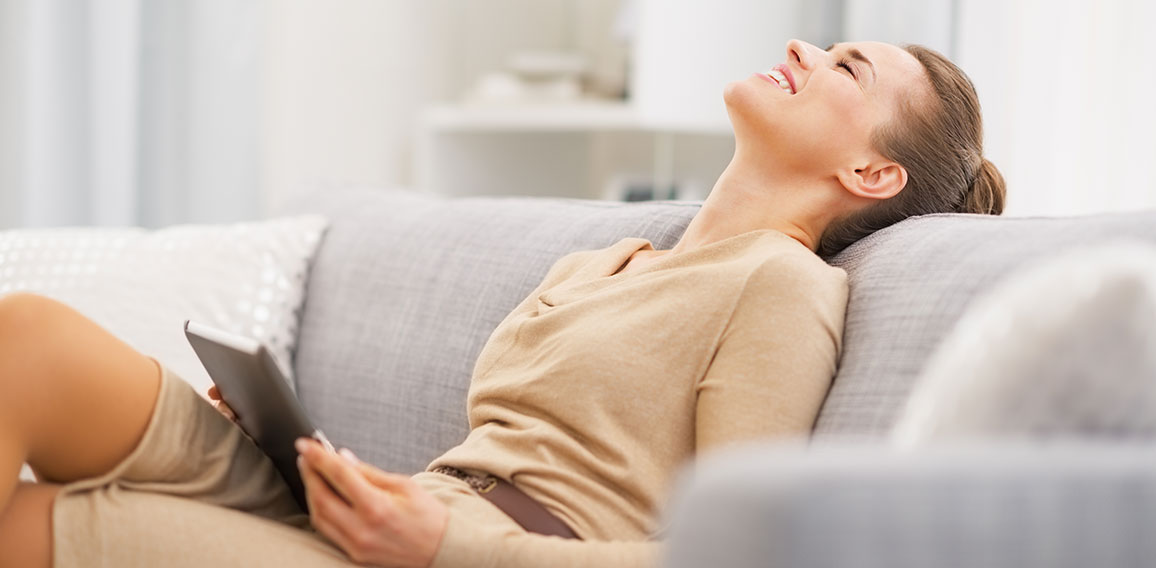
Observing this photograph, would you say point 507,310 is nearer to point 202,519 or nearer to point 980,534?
point 202,519

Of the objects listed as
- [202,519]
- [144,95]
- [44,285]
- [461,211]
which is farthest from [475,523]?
[144,95]

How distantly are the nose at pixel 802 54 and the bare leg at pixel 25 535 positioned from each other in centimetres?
87

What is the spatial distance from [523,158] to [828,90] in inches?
84.9

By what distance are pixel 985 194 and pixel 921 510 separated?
0.77 metres

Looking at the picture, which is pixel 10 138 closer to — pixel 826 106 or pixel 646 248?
pixel 646 248

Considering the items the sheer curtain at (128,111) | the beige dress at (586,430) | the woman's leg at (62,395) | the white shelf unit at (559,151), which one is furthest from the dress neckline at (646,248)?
the sheer curtain at (128,111)

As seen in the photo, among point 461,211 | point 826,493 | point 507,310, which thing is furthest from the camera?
point 461,211

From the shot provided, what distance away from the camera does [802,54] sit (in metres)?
1.32

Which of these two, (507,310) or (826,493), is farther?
(507,310)

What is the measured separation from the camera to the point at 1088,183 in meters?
2.24

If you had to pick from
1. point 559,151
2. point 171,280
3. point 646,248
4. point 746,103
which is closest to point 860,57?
point 746,103

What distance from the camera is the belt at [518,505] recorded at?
1.07 m

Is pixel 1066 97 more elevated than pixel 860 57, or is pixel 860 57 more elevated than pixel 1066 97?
pixel 860 57

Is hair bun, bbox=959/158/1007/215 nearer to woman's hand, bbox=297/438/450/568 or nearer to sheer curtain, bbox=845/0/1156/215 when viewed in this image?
woman's hand, bbox=297/438/450/568
